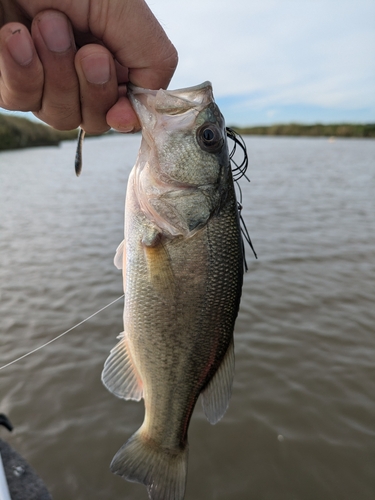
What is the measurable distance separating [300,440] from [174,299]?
2.99 metres

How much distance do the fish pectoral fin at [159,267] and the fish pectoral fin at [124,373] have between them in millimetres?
420

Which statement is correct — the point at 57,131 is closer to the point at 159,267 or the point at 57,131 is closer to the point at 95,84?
the point at 95,84

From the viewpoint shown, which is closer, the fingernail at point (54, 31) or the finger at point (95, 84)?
the fingernail at point (54, 31)

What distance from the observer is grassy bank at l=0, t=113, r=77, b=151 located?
4169 cm

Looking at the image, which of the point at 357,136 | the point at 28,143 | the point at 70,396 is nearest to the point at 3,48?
the point at 70,396

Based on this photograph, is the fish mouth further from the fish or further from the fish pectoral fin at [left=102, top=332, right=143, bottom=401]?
the fish pectoral fin at [left=102, top=332, right=143, bottom=401]

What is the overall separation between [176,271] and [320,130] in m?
78.2

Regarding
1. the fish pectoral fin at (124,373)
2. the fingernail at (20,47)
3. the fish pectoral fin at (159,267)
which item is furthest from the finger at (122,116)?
the fish pectoral fin at (124,373)

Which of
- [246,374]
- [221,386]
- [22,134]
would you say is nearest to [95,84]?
[221,386]

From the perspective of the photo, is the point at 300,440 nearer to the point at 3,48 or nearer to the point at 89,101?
the point at 89,101

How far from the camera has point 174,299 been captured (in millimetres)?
1828

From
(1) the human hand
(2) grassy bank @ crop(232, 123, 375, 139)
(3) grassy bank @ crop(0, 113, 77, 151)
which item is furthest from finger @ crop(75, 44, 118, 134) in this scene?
(2) grassy bank @ crop(232, 123, 375, 139)

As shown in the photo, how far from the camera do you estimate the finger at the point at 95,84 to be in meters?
1.58

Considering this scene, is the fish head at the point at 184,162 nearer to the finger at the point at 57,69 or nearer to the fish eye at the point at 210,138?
the fish eye at the point at 210,138
